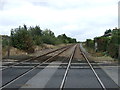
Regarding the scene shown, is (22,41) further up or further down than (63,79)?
further up

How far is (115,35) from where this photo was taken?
31.2 meters

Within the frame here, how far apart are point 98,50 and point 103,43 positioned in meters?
3.53

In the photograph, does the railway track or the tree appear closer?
the railway track

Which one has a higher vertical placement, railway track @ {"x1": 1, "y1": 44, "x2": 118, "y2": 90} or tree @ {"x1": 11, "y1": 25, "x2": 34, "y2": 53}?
tree @ {"x1": 11, "y1": 25, "x2": 34, "y2": 53}

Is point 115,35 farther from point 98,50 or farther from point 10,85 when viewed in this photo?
point 10,85

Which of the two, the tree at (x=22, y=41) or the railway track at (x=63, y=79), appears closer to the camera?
the railway track at (x=63, y=79)

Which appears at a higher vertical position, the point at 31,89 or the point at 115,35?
the point at 115,35

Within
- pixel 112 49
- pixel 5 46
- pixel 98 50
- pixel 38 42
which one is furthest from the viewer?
pixel 38 42

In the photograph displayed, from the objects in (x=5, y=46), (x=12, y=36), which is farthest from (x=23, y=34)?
(x=5, y=46)

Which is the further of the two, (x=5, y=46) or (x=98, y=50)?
(x=98, y=50)

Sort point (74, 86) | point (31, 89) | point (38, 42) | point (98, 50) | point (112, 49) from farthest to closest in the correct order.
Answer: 1. point (38, 42)
2. point (98, 50)
3. point (112, 49)
4. point (74, 86)
5. point (31, 89)

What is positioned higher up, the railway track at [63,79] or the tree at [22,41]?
the tree at [22,41]

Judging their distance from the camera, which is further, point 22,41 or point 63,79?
point 22,41

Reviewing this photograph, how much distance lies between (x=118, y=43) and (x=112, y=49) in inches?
84.8
